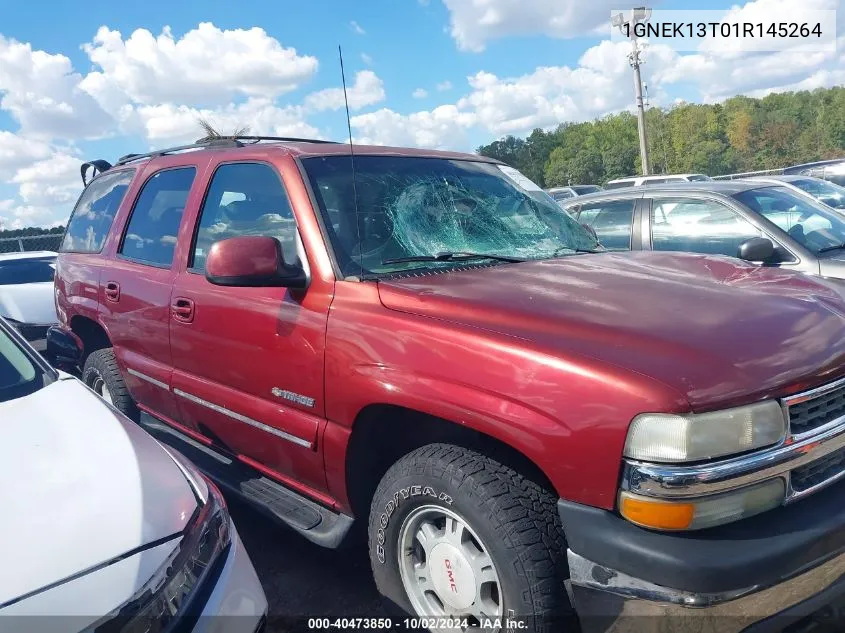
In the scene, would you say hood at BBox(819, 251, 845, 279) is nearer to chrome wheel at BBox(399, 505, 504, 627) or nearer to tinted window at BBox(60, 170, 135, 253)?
chrome wheel at BBox(399, 505, 504, 627)

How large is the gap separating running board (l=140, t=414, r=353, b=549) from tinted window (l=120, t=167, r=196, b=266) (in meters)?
1.03

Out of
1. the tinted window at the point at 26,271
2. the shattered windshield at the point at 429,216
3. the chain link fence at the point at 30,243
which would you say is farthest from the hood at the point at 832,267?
the chain link fence at the point at 30,243

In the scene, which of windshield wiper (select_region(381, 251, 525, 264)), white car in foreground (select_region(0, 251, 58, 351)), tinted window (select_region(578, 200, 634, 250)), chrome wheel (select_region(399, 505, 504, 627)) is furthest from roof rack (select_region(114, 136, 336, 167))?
white car in foreground (select_region(0, 251, 58, 351))

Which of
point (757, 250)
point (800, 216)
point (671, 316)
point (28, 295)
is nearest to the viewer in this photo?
point (671, 316)

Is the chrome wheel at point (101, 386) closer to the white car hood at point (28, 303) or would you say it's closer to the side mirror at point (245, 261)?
the side mirror at point (245, 261)

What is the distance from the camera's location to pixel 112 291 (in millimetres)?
4129

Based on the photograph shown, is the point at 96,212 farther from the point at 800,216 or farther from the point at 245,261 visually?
the point at 800,216

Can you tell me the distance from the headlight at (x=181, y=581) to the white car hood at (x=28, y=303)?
8.07 m

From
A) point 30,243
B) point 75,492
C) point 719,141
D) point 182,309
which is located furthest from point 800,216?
point 719,141

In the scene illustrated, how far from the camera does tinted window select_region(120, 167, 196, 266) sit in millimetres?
3713

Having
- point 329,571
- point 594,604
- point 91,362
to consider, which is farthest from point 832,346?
point 91,362

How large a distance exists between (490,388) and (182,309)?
6.41ft

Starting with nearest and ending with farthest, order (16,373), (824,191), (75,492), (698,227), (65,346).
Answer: (75,492), (16,373), (65,346), (698,227), (824,191)

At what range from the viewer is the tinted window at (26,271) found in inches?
387
